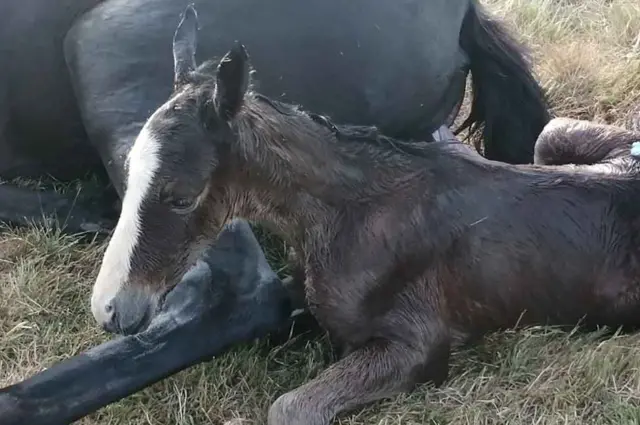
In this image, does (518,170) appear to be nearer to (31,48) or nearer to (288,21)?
(288,21)

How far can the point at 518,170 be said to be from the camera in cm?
305

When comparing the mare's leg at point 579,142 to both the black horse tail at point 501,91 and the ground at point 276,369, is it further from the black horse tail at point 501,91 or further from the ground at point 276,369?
the ground at point 276,369

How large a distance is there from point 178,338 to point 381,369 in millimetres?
597

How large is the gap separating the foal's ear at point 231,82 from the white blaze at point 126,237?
18cm

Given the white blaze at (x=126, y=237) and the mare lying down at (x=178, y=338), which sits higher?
the white blaze at (x=126, y=237)

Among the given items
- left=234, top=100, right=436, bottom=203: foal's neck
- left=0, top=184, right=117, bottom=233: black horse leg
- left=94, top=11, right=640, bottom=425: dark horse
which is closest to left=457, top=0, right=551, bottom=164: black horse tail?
left=94, top=11, right=640, bottom=425: dark horse

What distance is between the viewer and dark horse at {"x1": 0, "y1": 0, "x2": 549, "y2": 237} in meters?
3.33

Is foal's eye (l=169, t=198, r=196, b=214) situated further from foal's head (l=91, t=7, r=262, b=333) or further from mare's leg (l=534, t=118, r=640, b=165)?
mare's leg (l=534, t=118, r=640, b=165)

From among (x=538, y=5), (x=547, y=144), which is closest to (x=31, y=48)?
(x=547, y=144)

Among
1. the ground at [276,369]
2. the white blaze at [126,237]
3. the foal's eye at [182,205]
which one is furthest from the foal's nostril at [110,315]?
the ground at [276,369]

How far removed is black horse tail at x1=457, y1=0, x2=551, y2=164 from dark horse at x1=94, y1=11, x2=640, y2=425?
0.65 meters

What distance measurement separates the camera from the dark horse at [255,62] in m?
3.33

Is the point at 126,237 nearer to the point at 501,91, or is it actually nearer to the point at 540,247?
the point at 540,247

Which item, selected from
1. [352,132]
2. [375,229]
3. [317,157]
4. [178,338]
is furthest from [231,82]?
[178,338]
